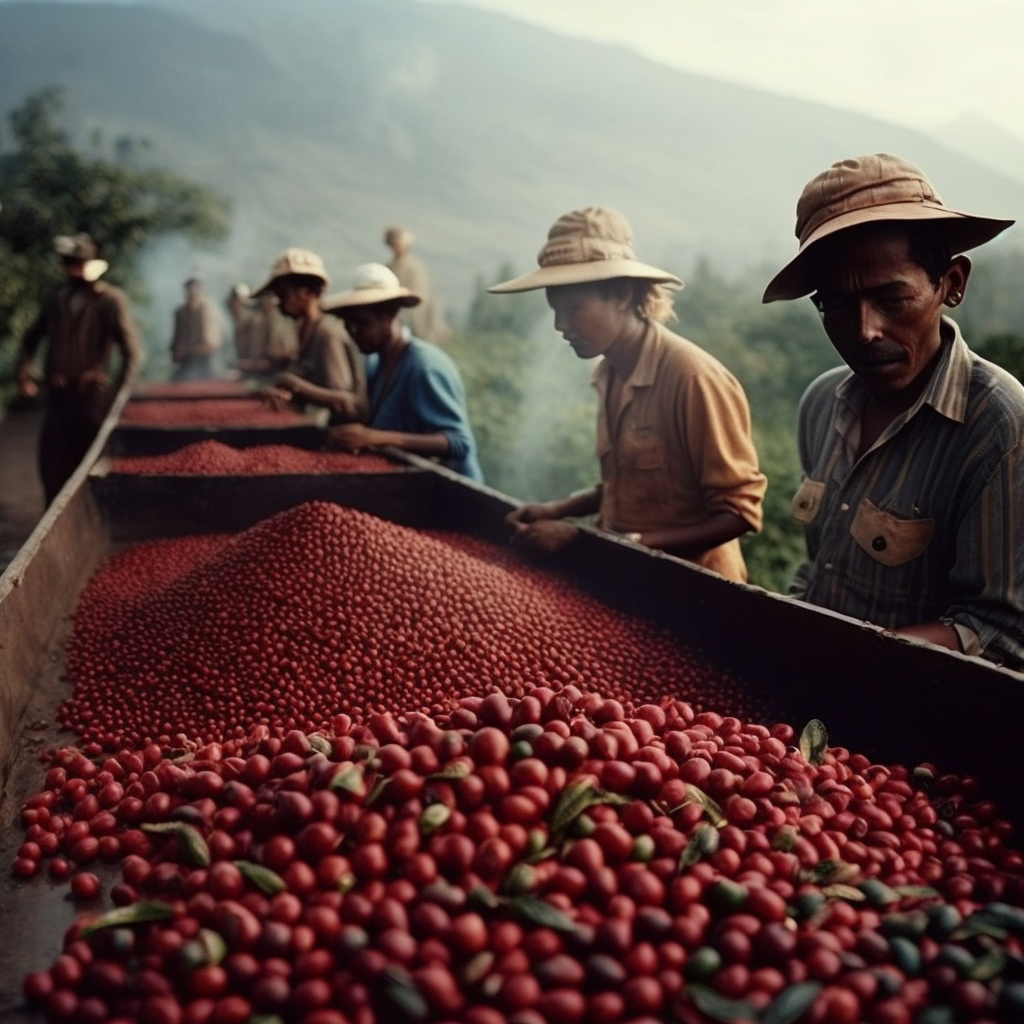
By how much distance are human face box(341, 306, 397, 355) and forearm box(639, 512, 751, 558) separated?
237 centimetres

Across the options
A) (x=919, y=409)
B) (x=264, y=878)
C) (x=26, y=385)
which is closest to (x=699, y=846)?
(x=264, y=878)

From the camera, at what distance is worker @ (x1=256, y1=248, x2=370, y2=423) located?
6039 millimetres

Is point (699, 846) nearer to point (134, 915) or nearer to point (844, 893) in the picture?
point (844, 893)

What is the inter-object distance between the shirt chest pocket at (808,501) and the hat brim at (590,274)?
946 millimetres

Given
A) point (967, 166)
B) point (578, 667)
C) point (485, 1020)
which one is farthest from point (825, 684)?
point (967, 166)

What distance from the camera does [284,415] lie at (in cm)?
698

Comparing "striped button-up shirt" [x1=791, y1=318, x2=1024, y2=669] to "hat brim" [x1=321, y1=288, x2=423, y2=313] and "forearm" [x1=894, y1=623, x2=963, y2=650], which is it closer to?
"forearm" [x1=894, y1=623, x2=963, y2=650]

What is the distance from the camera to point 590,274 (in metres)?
3.10

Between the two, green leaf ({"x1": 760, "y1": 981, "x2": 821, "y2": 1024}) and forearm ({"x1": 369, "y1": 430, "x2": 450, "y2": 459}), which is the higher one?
forearm ({"x1": 369, "y1": 430, "x2": 450, "y2": 459})

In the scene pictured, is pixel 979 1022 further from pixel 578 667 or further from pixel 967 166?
pixel 967 166

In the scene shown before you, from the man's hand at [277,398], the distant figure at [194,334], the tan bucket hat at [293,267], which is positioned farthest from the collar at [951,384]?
the distant figure at [194,334]

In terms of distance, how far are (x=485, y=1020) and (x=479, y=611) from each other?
5.18ft

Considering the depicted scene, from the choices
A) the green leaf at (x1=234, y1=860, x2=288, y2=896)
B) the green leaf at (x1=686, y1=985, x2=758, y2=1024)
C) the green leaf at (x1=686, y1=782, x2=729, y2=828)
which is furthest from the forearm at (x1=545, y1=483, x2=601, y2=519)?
the green leaf at (x1=686, y1=985, x2=758, y2=1024)

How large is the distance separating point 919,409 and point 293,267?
4974 millimetres
